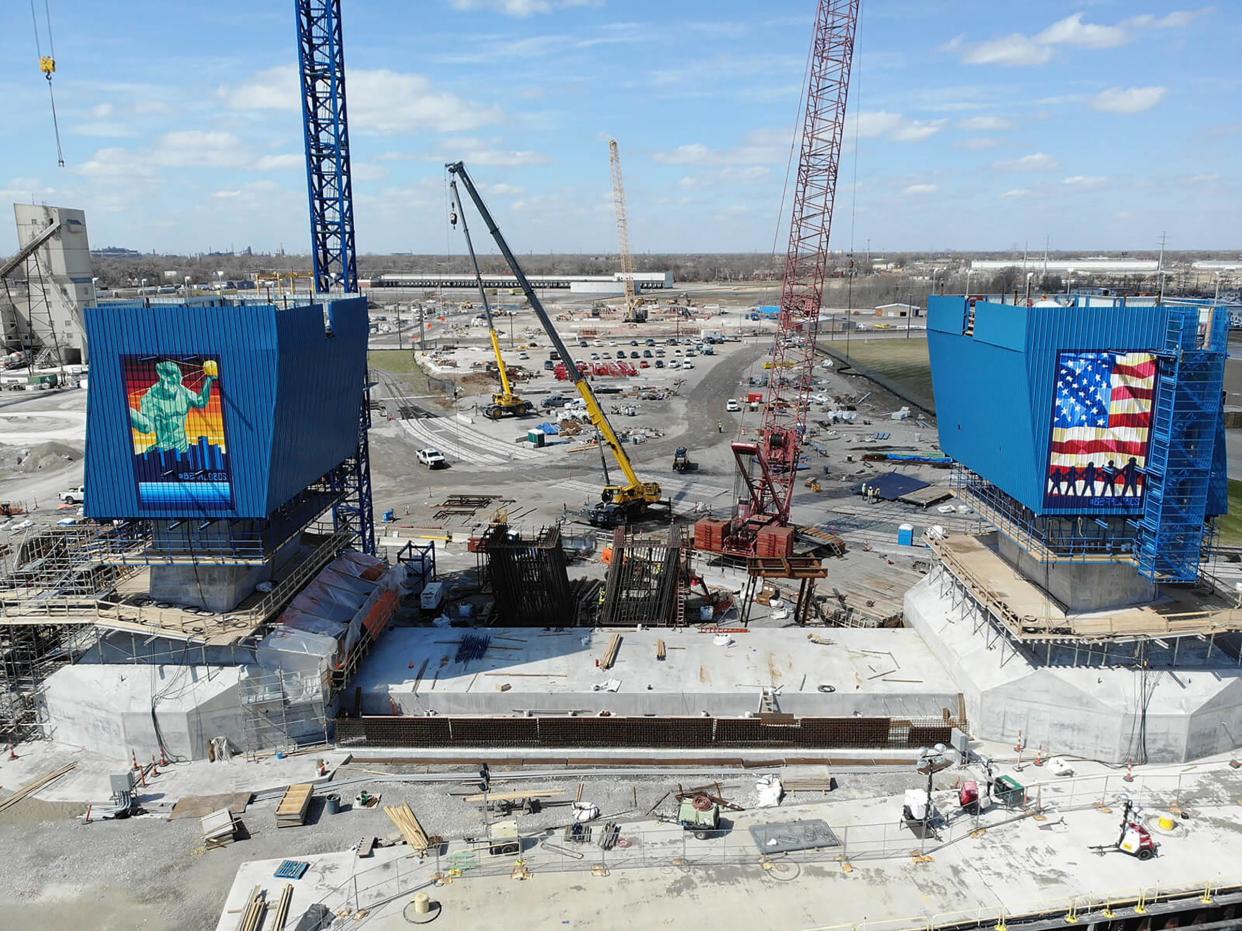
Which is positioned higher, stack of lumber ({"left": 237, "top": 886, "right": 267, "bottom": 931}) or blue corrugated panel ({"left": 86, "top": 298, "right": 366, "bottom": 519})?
blue corrugated panel ({"left": 86, "top": 298, "right": 366, "bottom": 519})

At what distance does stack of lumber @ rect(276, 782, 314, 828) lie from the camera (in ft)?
83.6

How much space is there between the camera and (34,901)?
22.5 metres

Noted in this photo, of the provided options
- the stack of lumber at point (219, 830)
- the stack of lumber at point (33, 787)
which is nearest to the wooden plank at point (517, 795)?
the stack of lumber at point (219, 830)

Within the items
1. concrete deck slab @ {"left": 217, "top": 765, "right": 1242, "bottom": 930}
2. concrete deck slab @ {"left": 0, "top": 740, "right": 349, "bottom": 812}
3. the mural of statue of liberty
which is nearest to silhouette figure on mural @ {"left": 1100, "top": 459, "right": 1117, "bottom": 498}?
concrete deck slab @ {"left": 217, "top": 765, "right": 1242, "bottom": 930}

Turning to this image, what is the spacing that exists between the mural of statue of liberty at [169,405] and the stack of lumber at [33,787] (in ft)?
37.1

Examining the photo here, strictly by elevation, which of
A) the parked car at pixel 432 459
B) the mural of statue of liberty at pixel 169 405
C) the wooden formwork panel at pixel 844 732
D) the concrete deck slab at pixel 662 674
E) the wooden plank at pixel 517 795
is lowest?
the wooden plank at pixel 517 795

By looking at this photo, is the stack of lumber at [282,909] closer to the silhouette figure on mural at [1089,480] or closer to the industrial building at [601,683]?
the industrial building at [601,683]

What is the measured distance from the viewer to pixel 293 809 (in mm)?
25516

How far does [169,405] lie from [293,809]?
1386 centimetres

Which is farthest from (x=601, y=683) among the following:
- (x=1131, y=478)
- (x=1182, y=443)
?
(x=1182, y=443)

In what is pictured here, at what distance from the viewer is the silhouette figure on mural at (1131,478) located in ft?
95.8

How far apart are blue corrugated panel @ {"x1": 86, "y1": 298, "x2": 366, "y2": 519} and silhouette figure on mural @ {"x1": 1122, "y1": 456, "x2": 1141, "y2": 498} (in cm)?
2914

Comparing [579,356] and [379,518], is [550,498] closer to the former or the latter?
[379,518]

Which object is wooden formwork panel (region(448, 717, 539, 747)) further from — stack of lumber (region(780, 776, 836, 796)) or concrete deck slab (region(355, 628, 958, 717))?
stack of lumber (region(780, 776, 836, 796))
